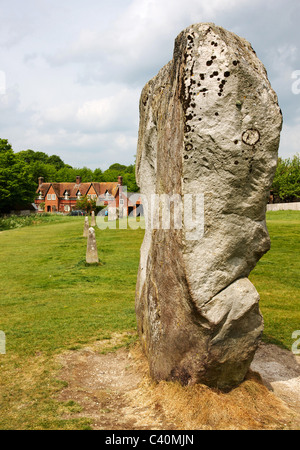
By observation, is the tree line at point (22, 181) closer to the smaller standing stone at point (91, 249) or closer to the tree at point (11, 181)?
the tree at point (11, 181)

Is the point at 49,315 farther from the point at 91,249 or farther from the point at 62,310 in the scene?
the point at 91,249

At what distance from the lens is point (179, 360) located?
5969 mm

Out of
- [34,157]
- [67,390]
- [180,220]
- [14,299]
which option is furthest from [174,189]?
[34,157]

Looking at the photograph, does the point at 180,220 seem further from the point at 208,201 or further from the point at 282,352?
the point at 282,352

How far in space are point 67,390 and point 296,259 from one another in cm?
1432

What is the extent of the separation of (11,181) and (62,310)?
56144mm

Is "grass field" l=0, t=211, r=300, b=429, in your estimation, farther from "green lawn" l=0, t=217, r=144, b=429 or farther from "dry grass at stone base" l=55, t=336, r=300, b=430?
"dry grass at stone base" l=55, t=336, r=300, b=430

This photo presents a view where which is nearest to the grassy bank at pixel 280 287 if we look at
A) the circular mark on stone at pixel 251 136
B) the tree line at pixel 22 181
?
the circular mark on stone at pixel 251 136

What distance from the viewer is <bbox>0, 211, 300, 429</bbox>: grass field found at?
6293 mm

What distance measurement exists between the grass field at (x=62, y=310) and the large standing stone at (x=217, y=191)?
1993 millimetres

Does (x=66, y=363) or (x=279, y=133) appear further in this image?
(x=66, y=363)

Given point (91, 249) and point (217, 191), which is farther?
point (91, 249)

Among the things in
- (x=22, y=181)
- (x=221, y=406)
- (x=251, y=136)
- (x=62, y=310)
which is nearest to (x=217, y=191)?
(x=251, y=136)

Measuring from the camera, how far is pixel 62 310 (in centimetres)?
1145
